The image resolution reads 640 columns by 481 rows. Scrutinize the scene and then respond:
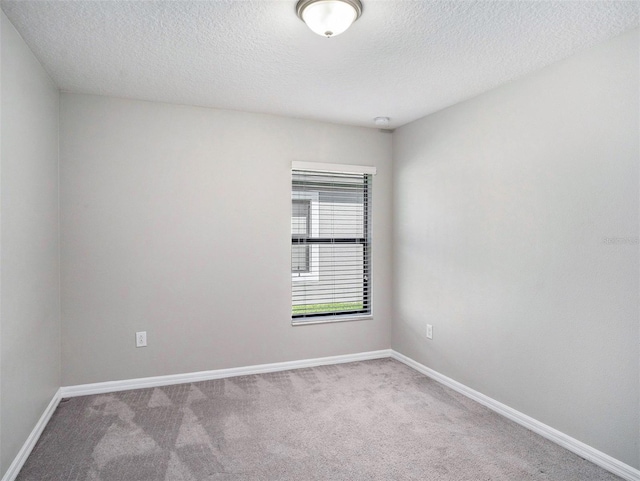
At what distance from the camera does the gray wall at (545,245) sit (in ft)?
7.04

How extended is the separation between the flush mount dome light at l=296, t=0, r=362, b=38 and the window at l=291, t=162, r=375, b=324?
1874 mm

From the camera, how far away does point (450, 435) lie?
8.30 ft

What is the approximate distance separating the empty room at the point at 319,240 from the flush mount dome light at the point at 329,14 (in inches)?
0.5

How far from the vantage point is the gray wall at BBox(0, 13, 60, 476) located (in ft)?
6.59

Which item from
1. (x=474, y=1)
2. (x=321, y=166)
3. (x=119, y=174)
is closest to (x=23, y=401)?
(x=119, y=174)

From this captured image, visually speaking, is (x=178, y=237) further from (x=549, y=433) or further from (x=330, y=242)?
(x=549, y=433)

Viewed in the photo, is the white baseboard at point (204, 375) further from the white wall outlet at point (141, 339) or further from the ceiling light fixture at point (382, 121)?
the ceiling light fixture at point (382, 121)

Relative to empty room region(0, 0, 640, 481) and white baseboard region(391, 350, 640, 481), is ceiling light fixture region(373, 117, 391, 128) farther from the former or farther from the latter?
white baseboard region(391, 350, 640, 481)

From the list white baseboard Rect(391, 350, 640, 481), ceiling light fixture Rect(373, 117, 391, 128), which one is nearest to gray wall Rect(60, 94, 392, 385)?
ceiling light fixture Rect(373, 117, 391, 128)

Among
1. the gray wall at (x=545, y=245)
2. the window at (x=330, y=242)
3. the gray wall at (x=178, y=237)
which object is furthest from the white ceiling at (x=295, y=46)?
the window at (x=330, y=242)

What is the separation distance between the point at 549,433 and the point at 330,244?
2349 mm

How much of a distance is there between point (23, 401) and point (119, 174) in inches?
69.6

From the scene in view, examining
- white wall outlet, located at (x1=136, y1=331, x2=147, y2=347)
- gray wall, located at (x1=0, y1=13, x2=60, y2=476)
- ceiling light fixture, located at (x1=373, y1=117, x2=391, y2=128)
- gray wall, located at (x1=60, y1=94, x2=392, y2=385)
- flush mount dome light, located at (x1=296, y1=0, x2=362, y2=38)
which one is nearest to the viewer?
flush mount dome light, located at (x1=296, y1=0, x2=362, y2=38)

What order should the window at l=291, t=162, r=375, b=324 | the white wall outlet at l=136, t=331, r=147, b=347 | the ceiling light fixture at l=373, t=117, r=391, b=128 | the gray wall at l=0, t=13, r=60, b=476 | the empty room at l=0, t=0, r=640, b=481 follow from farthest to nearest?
the window at l=291, t=162, r=375, b=324 → the ceiling light fixture at l=373, t=117, r=391, b=128 → the white wall outlet at l=136, t=331, r=147, b=347 → the empty room at l=0, t=0, r=640, b=481 → the gray wall at l=0, t=13, r=60, b=476
